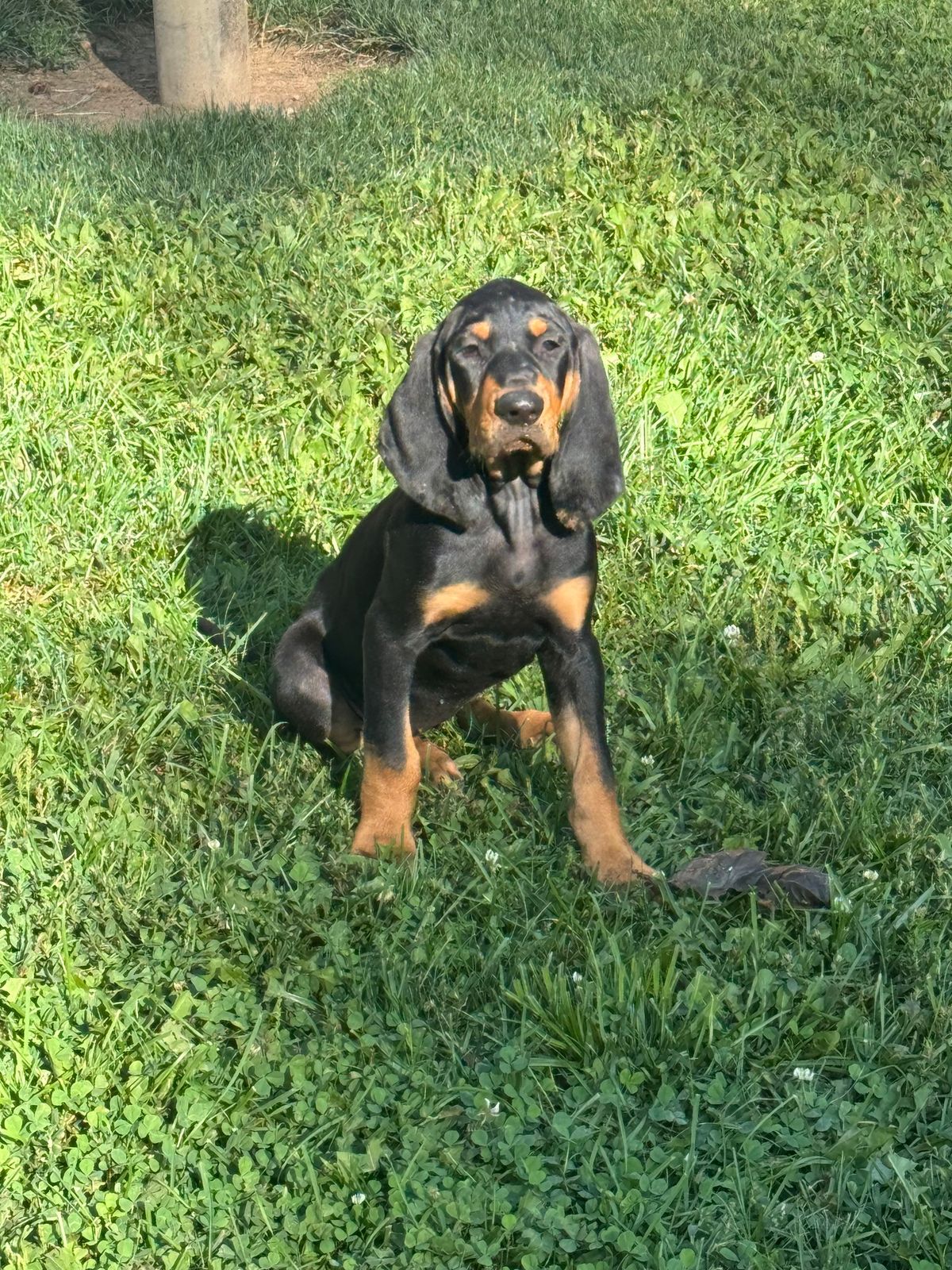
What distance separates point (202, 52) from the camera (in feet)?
25.8

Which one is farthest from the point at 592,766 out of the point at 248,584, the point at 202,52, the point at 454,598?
the point at 202,52

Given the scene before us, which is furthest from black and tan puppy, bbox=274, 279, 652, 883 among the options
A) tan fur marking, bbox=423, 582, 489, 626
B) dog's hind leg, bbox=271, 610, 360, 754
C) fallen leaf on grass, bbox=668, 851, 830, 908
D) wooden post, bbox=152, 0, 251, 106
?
wooden post, bbox=152, 0, 251, 106

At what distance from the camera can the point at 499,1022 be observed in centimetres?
330

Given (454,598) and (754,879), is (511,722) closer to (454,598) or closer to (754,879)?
(454,598)

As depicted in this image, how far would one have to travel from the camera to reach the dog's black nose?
3.28 m

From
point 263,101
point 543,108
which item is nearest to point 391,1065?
point 543,108

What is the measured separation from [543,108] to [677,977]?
5174 millimetres

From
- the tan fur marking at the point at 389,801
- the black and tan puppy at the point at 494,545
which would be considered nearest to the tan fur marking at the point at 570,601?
the black and tan puppy at the point at 494,545

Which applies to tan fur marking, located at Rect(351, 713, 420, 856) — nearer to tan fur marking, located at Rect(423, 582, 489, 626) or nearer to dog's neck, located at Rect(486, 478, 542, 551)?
tan fur marking, located at Rect(423, 582, 489, 626)

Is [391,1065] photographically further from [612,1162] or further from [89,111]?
[89,111]

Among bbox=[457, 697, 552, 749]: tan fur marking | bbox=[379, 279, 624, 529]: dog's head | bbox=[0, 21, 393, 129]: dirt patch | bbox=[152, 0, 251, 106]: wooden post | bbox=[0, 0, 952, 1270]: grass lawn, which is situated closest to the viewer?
bbox=[0, 0, 952, 1270]: grass lawn

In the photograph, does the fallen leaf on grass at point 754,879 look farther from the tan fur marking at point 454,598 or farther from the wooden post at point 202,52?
the wooden post at point 202,52

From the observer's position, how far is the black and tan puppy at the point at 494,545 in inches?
137

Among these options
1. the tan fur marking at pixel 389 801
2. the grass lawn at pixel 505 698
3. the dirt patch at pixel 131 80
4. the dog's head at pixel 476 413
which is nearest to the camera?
the grass lawn at pixel 505 698
